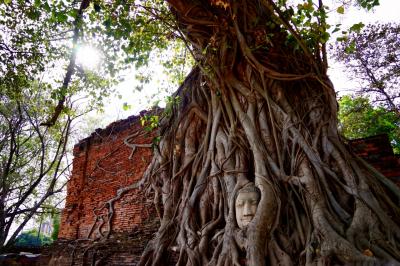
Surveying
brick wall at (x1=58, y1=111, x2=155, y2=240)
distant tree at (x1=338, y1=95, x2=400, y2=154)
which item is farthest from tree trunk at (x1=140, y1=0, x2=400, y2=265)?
distant tree at (x1=338, y1=95, x2=400, y2=154)

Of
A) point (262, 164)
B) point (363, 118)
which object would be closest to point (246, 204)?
point (262, 164)

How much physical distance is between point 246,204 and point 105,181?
3.77 meters

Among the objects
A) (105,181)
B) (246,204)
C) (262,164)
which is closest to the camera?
(246,204)

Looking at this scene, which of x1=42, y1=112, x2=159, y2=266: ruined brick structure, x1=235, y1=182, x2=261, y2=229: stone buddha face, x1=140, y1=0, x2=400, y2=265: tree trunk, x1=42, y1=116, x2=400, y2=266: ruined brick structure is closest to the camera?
x1=140, y1=0, x2=400, y2=265: tree trunk

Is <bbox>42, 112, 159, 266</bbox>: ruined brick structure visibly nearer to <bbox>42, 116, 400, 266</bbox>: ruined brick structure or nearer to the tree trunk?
<bbox>42, 116, 400, 266</bbox>: ruined brick structure

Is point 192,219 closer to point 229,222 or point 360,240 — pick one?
point 229,222

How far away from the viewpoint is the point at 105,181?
5973 millimetres

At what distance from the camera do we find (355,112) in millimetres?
8828

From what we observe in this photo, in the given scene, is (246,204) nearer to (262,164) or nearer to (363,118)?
(262,164)

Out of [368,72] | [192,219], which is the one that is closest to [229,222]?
[192,219]

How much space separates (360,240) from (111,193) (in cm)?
439

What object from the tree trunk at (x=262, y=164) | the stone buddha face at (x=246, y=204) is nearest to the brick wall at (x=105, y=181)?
the tree trunk at (x=262, y=164)

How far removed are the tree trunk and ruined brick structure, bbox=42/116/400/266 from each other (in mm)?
636

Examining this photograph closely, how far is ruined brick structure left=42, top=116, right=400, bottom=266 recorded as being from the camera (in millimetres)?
4363
